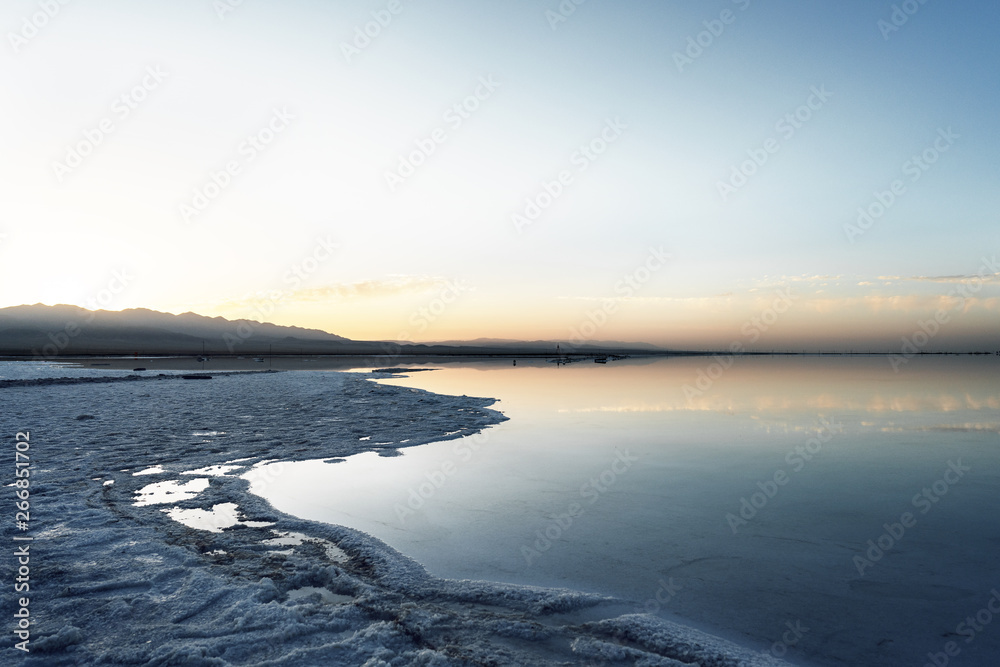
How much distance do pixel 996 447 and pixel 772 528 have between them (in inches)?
381

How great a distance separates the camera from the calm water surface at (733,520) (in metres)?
4.78

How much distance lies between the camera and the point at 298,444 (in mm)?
12867

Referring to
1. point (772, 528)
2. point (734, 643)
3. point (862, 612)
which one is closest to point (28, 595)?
point (734, 643)

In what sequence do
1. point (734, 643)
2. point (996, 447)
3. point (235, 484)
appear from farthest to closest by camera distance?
point (996, 447) → point (235, 484) → point (734, 643)

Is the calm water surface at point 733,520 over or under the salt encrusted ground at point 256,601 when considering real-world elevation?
over

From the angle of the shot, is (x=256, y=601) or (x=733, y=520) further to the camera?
(x=733, y=520)

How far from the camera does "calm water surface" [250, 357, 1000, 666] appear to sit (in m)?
4.78

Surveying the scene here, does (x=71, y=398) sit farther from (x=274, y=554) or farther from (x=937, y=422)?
(x=937, y=422)

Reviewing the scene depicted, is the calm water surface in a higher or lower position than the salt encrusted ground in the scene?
higher

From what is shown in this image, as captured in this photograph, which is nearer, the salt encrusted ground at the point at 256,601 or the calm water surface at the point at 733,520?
the salt encrusted ground at the point at 256,601

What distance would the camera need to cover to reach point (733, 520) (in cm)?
738

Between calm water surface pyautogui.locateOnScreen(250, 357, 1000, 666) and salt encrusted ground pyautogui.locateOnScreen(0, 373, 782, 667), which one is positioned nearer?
salt encrusted ground pyautogui.locateOnScreen(0, 373, 782, 667)

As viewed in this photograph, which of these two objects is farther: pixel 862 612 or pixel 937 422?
pixel 937 422

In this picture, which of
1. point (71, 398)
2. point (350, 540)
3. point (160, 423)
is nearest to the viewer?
point (350, 540)
